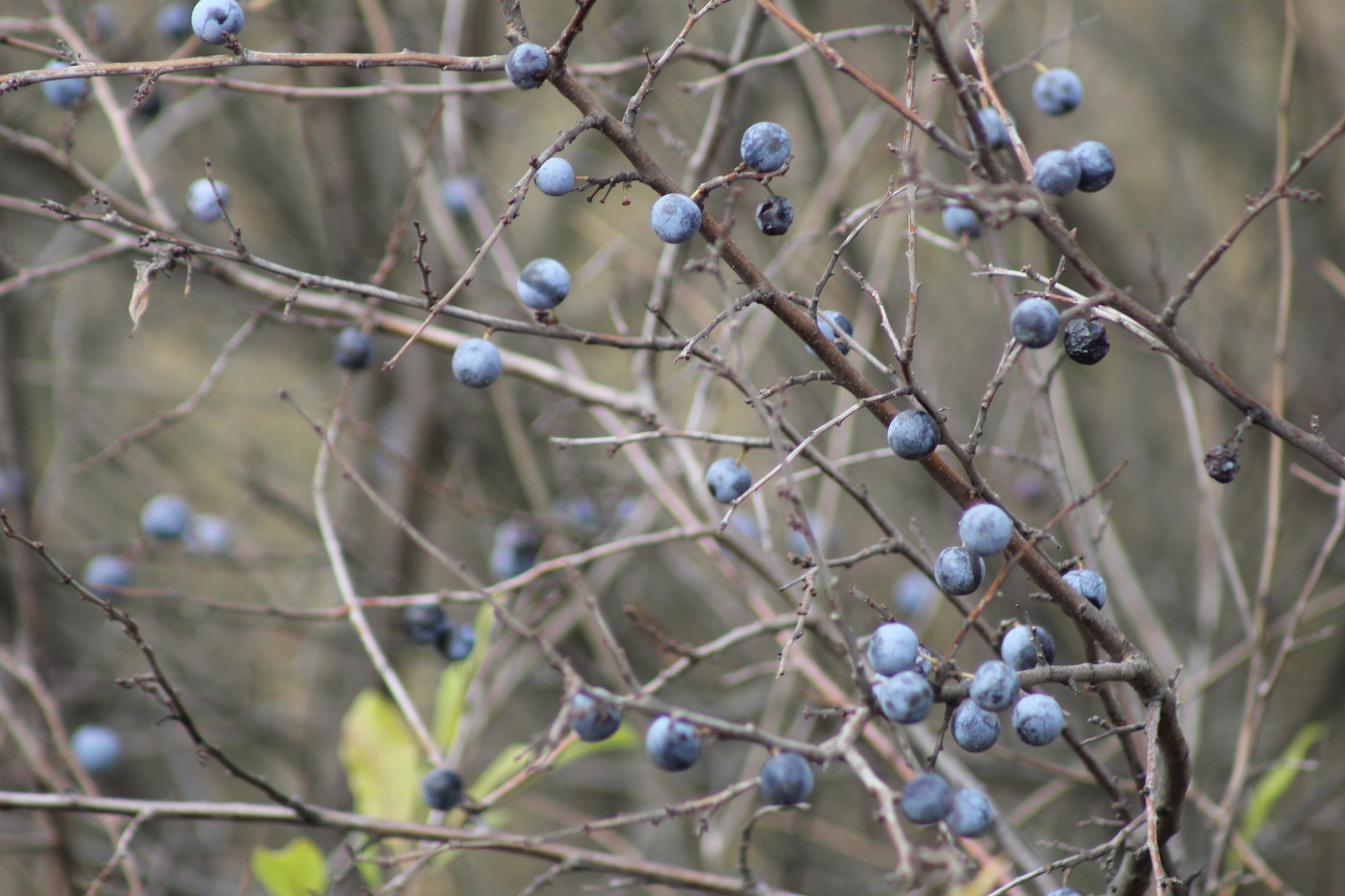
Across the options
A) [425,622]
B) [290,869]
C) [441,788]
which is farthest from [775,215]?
[290,869]

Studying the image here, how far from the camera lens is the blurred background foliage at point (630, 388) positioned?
4109 millimetres

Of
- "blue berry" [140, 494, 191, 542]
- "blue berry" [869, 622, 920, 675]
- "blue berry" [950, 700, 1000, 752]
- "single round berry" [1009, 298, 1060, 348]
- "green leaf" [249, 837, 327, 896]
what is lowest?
"green leaf" [249, 837, 327, 896]

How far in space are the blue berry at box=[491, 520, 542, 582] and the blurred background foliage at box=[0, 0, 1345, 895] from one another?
0.10 m

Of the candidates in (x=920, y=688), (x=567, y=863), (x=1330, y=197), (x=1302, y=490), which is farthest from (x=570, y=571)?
(x=1330, y=197)

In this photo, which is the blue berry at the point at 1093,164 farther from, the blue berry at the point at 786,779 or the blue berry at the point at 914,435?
the blue berry at the point at 786,779

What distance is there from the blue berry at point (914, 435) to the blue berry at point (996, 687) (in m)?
0.32

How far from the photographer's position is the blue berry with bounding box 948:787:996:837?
4.81 ft

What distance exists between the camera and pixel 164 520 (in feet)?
13.8

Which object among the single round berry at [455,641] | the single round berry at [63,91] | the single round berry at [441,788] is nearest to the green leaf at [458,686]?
the single round berry at [455,641]

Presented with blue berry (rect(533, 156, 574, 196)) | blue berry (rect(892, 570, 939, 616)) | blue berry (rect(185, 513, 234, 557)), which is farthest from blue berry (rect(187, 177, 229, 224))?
blue berry (rect(892, 570, 939, 616))

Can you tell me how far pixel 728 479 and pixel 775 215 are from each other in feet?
1.80

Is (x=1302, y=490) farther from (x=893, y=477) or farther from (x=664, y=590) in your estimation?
(x=664, y=590)

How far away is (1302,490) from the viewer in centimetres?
472

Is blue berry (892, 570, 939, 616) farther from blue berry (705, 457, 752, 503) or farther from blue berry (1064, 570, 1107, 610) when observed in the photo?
blue berry (1064, 570, 1107, 610)
